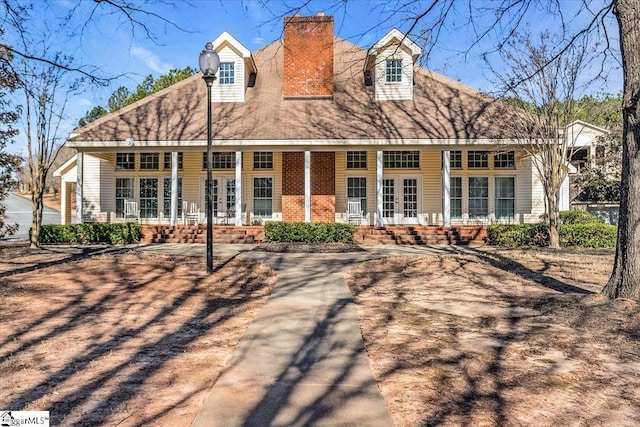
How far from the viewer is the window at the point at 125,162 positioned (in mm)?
17859

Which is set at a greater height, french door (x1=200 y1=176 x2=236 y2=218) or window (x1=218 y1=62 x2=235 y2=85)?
window (x1=218 y1=62 x2=235 y2=85)

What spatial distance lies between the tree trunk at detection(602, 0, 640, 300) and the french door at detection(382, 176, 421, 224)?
11909mm

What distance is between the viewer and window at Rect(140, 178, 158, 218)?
17.8 meters

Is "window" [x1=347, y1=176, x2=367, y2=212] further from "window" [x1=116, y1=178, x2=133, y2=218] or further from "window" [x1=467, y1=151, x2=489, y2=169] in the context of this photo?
"window" [x1=116, y1=178, x2=133, y2=218]

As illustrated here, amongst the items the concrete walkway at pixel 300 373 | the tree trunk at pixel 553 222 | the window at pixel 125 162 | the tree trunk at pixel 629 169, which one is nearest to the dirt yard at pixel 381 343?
the concrete walkway at pixel 300 373

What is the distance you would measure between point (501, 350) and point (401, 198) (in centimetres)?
1361

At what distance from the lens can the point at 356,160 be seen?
17.1 metres

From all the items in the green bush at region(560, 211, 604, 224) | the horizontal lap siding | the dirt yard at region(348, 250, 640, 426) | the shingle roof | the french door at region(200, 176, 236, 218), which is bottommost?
the dirt yard at region(348, 250, 640, 426)

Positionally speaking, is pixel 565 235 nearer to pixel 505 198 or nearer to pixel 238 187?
pixel 505 198

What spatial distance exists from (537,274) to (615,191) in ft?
51.0

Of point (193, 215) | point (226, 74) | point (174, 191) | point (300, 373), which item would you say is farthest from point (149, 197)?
point (300, 373)

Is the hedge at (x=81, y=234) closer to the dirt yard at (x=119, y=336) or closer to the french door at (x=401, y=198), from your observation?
the dirt yard at (x=119, y=336)

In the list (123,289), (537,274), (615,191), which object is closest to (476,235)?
(537,274)

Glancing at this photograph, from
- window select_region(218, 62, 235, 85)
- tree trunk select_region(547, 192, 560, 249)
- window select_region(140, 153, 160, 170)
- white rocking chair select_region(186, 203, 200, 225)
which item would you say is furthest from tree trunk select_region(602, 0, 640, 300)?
window select_region(140, 153, 160, 170)
